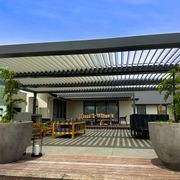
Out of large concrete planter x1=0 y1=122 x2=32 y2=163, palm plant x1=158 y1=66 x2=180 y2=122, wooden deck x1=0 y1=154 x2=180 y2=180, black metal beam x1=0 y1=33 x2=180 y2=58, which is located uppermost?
black metal beam x1=0 y1=33 x2=180 y2=58

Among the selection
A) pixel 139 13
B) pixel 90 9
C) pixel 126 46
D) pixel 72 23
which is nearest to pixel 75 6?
pixel 90 9

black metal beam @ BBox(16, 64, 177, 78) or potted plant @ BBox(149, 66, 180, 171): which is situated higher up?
black metal beam @ BBox(16, 64, 177, 78)

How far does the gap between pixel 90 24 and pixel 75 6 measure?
1.15 m

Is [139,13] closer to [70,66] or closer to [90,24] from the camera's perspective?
[90,24]

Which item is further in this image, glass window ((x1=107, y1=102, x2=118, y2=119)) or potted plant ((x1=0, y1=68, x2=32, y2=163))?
glass window ((x1=107, y1=102, x2=118, y2=119))

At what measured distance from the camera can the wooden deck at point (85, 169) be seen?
4.00 meters

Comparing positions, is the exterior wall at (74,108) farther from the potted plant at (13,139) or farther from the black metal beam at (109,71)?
the potted plant at (13,139)

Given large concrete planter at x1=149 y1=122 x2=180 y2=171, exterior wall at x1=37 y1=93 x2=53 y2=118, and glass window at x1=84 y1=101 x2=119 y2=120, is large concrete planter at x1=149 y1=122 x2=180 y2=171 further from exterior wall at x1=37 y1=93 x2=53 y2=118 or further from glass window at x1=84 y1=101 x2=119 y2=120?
glass window at x1=84 y1=101 x2=119 y2=120

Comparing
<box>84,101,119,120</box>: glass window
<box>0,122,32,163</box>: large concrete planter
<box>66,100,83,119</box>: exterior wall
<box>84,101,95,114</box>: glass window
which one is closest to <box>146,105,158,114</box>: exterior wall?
<box>84,101,119,120</box>: glass window

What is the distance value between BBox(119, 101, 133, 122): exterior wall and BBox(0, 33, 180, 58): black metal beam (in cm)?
1728

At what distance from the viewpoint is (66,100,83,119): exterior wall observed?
79.3 feet

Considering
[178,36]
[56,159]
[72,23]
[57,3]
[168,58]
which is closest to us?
[56,159]

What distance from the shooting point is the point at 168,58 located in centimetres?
808

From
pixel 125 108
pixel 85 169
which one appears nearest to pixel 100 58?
pixel 85 169
